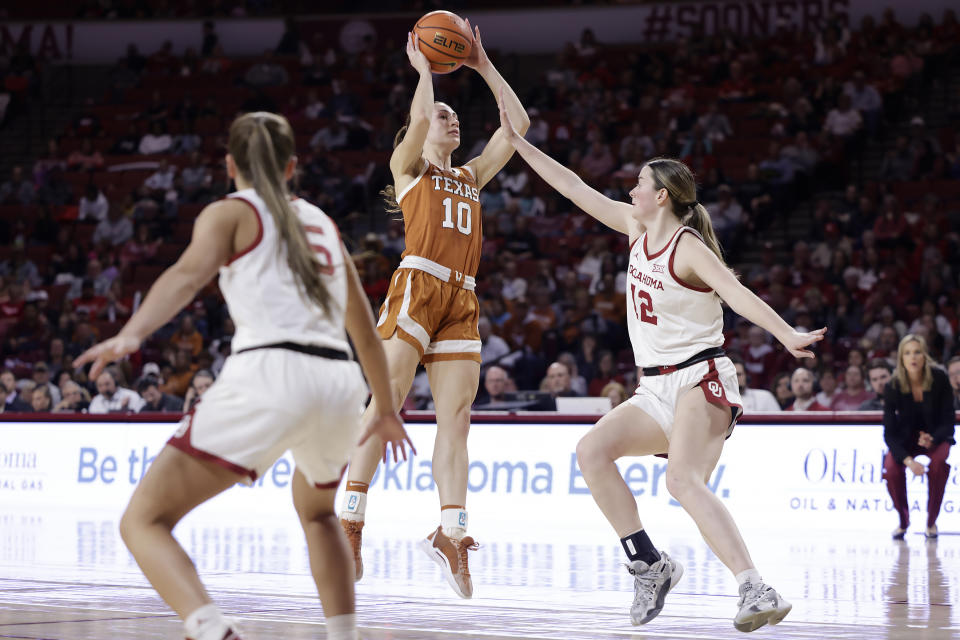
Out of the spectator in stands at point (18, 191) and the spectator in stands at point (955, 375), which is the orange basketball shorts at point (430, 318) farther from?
the spectator in stands at point (18, 191)

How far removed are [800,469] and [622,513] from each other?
625 cm

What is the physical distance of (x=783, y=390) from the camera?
525 inches

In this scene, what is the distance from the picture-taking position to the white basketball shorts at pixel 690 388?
5613mm

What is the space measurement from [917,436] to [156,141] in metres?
15.0

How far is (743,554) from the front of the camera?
5254 mm

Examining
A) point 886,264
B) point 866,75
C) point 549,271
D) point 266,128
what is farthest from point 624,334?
point 266,128

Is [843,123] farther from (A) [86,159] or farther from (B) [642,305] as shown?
(B) [642,305]

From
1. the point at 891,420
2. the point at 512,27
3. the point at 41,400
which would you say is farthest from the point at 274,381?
the point at 512,27

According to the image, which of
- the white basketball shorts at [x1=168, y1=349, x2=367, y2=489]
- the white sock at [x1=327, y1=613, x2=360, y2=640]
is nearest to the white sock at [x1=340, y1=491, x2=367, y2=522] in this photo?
the white sock at [x1=327, y1=613, x2=360, y2=640]

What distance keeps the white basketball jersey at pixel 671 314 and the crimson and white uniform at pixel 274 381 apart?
2231 millimetres

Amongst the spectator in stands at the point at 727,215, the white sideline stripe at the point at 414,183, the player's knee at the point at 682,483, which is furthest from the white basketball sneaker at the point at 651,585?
the spectator in stands at the point at 727,215

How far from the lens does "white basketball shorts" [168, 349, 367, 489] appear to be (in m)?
3.64

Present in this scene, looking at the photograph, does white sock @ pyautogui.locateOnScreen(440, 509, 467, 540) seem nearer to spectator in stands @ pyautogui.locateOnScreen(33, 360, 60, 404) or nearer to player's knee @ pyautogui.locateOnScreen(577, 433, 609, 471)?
player's knee @ pyautogui.locateOnScreen(577, 433, 609, 471)

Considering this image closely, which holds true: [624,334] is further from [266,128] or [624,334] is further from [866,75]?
[266,128]
